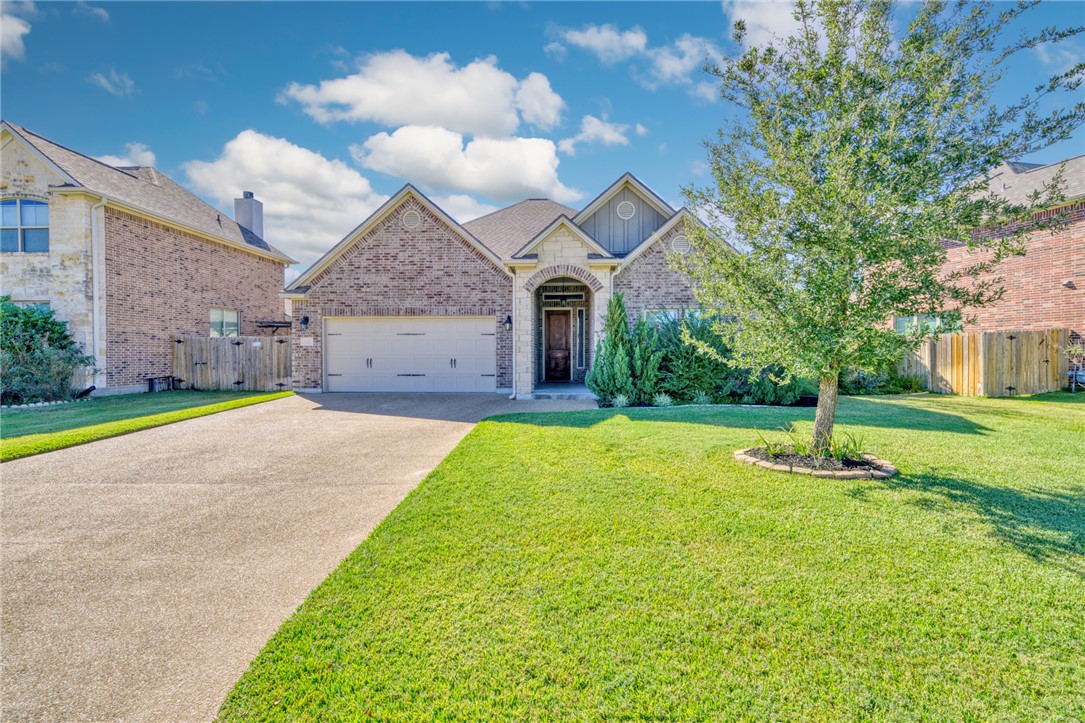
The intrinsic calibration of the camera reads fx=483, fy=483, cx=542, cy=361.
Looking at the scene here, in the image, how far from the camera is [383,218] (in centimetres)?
1419

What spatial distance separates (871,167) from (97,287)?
1792cm

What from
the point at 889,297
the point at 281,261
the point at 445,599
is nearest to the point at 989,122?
the point at 889,297

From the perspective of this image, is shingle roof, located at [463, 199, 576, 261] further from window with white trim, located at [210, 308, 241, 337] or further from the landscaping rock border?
the landscaping rock border

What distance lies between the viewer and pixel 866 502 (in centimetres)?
453

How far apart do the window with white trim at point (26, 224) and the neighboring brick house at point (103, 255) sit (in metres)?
0.03

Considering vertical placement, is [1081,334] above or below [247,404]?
above

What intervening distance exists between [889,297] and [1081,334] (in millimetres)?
13325

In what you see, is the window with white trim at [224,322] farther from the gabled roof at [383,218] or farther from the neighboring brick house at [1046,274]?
the neighboring brick house at [1046,274]

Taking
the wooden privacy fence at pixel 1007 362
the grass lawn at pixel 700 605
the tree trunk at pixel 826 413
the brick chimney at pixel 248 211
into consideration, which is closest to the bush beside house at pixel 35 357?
the brick chimney at pixel 248 211

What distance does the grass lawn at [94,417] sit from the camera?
24.1 feet

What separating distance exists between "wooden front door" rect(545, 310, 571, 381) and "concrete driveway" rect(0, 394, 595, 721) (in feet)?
31.0

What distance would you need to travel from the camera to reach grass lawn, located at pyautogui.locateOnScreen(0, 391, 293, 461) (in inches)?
290

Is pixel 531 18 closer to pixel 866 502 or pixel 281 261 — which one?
pixel 866 502

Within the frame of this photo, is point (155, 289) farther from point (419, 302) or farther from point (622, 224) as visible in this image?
point (622, 224)
